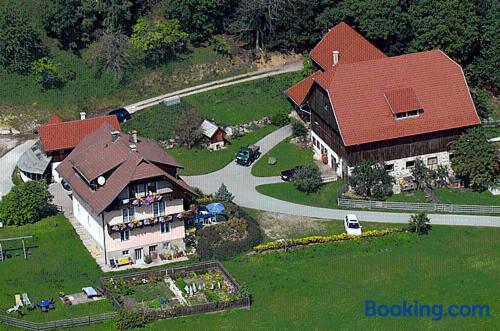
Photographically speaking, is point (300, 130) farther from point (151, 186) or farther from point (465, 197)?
point (151, 186)

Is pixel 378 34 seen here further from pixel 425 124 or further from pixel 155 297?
pixel 155 297

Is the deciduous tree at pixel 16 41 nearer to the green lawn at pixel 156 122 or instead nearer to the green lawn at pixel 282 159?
the green lawn at pixel 156 122

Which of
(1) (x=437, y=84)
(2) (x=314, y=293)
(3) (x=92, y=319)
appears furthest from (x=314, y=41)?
(3) (x=92, y=319)

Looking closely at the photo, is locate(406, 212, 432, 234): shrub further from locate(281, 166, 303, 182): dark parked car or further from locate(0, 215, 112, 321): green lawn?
locate(0, 215, 112, 321): green lawn

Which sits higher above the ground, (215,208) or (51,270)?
(215,208)

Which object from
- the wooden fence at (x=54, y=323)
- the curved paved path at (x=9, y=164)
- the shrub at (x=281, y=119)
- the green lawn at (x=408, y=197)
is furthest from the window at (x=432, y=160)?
the curved paved path at (x=9, y=164)

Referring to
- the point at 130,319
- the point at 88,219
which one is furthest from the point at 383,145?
the point at 130,319
